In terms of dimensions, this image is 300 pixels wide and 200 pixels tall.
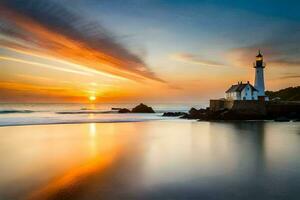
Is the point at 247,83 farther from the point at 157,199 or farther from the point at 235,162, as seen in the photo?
the point at 157,199

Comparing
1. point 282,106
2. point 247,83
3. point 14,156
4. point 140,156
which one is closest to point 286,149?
point 140,156

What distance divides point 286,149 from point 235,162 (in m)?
3.73

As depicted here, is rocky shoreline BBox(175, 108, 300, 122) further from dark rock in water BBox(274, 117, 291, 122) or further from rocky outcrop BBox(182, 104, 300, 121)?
dark rock in water BBox(274, 117, 291, 122)

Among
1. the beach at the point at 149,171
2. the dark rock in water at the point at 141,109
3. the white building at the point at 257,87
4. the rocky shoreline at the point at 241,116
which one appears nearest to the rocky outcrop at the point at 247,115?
the rocky shoreline at the point at 241,116

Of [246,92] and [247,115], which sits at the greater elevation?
[246,92]

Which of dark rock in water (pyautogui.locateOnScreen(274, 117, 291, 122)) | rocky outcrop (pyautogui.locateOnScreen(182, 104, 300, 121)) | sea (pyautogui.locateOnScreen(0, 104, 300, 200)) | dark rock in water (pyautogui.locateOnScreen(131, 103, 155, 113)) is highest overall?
dark rock in water (pyautogui.locateOnScreen(131, 103, 155, 113))

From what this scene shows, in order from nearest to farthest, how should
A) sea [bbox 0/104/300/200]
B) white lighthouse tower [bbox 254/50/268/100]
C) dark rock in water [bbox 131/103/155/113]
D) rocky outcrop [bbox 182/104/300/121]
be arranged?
sea [bbox 0/104/300/200]
rocky outcrop [bbox 182/104/300/121]
white lighthouse tower [bbox 254/50/268/100]
dark rock in water [bbox 131/103/155/113]

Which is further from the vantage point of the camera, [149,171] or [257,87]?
[257,87]

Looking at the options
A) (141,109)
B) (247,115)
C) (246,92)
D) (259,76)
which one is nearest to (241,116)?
(247,115)

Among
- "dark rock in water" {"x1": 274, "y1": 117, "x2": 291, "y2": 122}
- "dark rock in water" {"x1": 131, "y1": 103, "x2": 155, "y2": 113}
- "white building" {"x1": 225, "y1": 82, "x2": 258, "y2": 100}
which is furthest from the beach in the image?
"dark rock in water" {"x1": 131, "y1": 103, "x2": 155, "y2": 113}

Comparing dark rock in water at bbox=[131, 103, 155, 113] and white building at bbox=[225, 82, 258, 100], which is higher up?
white building at bbox=[225, 82, 258, 100]

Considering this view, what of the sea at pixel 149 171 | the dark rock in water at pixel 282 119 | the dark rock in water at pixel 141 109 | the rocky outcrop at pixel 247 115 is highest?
the dark rock in water at pixel 141 109

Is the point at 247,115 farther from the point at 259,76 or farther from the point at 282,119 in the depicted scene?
the point at 259,76

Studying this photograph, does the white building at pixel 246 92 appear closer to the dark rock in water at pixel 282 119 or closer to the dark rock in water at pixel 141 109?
the dark rock in water at pixel 282 119
